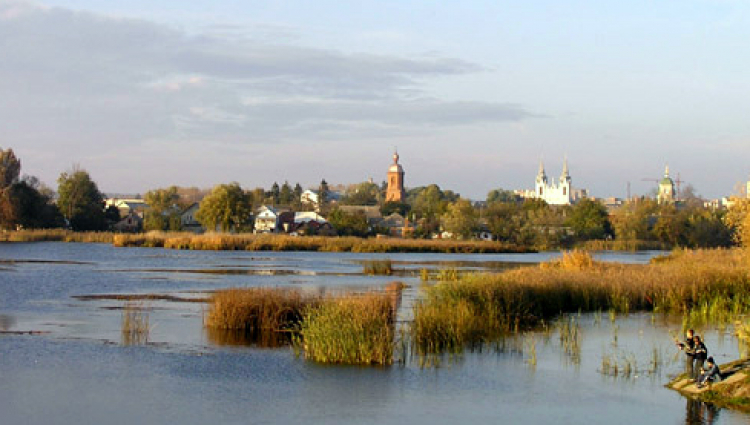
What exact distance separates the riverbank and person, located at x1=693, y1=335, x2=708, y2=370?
0.35m

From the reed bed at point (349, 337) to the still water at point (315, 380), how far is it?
17.0 inches

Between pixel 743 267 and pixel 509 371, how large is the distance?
17611mm

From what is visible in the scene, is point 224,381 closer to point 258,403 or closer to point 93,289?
point 258,403

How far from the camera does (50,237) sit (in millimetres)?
87438

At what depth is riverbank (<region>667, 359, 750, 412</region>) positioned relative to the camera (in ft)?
55.0

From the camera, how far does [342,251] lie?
268ft

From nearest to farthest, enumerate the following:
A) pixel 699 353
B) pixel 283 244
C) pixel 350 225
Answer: pixel 699 353 < pixel 283 244 < pixel 350 225

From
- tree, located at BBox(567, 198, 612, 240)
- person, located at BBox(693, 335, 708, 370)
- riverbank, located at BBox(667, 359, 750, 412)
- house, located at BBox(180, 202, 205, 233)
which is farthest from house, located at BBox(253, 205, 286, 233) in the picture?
person, located at BBox(693, 335, 708, 370)

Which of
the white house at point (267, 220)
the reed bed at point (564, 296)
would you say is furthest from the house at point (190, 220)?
the reed bed at point (564, 296)

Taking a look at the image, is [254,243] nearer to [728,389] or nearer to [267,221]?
[267,221]

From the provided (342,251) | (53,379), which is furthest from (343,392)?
(342,251)

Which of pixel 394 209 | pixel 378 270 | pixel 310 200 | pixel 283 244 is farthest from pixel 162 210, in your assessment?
pixel 378 270

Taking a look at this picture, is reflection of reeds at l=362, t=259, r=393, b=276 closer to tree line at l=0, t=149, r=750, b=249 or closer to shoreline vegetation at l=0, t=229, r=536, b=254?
shoreline vegetation at l=0, t=229, r=536, b=254

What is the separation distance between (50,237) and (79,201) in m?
12.7
